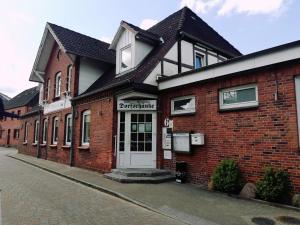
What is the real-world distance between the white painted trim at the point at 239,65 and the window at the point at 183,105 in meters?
0.57

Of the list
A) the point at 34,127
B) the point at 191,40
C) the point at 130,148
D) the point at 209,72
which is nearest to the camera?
the point at 209,72

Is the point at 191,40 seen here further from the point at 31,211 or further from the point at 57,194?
the point at 31,211

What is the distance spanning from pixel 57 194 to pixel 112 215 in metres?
2.69

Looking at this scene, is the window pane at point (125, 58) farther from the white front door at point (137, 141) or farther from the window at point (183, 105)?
the window at point (183, 105)

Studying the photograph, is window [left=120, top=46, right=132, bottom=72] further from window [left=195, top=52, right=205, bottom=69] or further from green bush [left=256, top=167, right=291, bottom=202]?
green bush [left=256, top=167, right=291, bottom=202]

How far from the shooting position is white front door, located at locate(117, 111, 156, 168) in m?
10.9

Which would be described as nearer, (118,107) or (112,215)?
(112,215)

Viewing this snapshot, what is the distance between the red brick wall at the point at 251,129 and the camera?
22.7 ft

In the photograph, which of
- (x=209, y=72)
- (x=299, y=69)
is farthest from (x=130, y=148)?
(x=299, y=69)

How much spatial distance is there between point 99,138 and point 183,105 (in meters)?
4.27

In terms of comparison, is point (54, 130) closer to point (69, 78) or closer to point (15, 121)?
point (69, 78)

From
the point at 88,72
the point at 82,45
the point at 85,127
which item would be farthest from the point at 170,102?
the point at 82,45

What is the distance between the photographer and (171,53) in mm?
11719

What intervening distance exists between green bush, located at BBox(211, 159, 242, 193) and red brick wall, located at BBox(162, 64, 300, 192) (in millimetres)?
253
